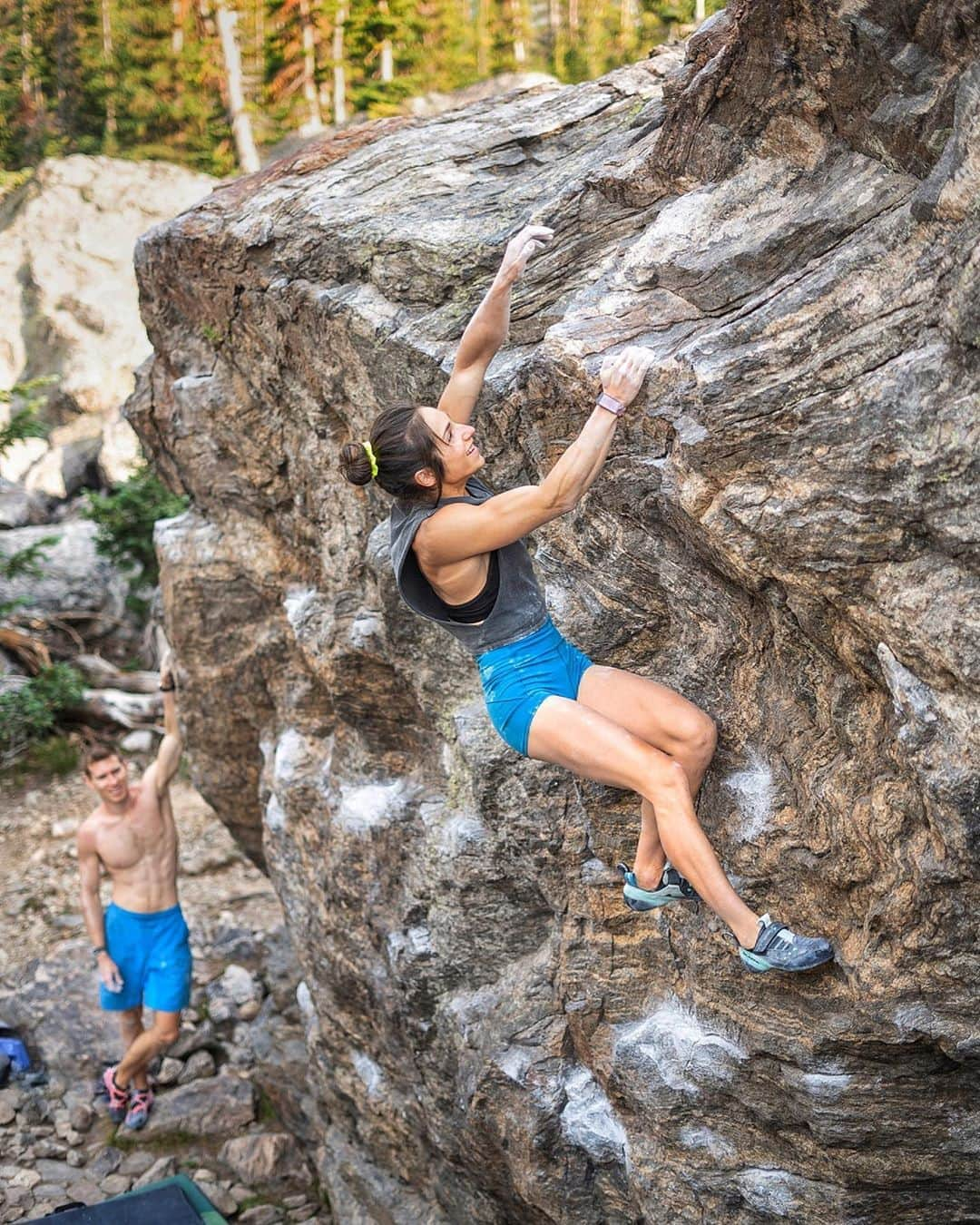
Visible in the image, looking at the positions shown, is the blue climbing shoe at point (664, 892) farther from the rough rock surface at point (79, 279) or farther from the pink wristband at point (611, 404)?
the rough rock surface at point (79, 279)

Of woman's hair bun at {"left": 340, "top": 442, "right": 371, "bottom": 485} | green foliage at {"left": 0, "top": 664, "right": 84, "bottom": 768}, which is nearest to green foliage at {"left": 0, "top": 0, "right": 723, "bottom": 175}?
green foliage at {"left": 0, "top": 664, "right": 84, "bottom": 768}

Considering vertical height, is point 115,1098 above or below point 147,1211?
below

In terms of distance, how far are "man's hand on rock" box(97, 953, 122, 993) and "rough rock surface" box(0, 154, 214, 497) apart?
17.1 meters

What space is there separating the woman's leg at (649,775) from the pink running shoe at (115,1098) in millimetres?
6945

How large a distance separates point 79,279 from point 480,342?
23.9 metres

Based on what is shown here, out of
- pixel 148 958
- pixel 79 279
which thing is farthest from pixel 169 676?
pixel 79 279

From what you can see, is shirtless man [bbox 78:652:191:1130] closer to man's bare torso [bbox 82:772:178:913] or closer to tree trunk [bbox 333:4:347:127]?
man's bare torso [bbox 82:772:178:913]

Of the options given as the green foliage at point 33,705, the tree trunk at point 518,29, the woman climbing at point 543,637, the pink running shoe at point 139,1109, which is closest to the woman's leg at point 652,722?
the woman climbing at point 543,637

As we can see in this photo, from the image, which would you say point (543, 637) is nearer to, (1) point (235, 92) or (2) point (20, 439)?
(2) point (20, 439)

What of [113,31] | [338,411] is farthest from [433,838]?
[113,31]

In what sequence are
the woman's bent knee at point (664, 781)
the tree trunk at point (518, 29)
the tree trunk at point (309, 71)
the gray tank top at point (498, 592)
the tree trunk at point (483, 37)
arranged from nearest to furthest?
the woman's bent knee at point (664, 781), the gray tank top at point (498, 592), the tree trunk at point (309, 71), the tree trunk at point (483, 37), the tree trunk at point (518, 29)

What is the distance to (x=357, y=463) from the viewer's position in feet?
16.1

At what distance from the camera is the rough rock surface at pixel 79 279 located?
1010 inches

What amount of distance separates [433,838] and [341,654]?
1272 millimetres
